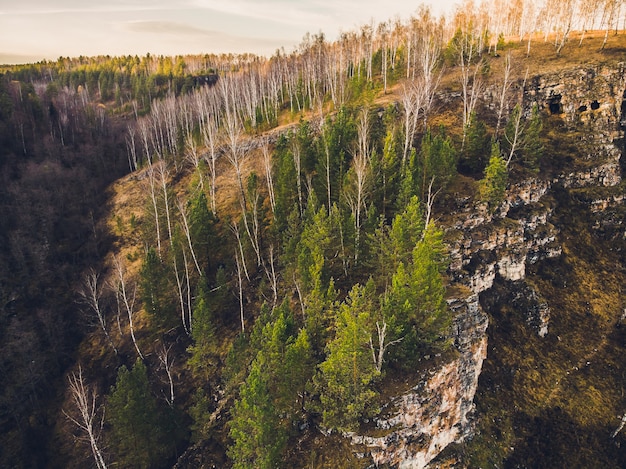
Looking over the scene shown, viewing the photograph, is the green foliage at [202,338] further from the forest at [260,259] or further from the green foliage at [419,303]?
the green foliage at [419,303]

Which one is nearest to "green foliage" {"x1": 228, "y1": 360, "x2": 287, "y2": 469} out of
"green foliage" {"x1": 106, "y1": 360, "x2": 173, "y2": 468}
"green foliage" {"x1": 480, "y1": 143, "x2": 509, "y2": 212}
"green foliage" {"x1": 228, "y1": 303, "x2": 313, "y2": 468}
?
"green foliage" {"x1": 228, "y1": 303, "x2": 313, "y2": 468}

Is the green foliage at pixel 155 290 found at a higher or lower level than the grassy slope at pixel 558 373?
higher

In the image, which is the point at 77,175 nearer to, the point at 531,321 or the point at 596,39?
the point at 531,321

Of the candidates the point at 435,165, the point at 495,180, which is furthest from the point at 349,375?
the point at 495,180

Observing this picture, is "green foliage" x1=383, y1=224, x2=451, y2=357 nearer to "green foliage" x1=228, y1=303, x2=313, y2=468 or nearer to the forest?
the forest

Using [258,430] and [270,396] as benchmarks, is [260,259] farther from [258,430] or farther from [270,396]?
[258,430]

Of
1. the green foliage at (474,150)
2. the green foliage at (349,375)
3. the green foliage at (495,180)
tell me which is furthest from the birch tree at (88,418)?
the green foliage at (474,150)
